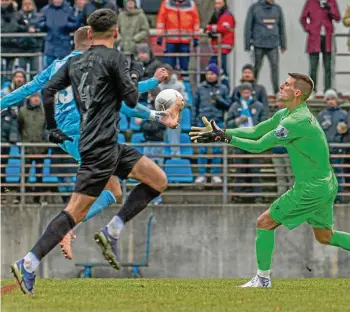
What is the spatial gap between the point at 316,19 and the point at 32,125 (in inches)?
187

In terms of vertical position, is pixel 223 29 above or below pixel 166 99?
above

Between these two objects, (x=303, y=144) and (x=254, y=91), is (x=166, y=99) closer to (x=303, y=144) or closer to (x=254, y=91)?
(x=303, y=144)

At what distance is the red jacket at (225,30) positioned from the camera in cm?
2355

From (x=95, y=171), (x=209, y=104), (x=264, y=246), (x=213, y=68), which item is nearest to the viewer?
(x=95, y=171)

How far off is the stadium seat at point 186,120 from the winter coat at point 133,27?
1541 mm

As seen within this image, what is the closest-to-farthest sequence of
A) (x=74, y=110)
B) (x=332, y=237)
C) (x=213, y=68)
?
(x=332, y=237) → (x=74, y=110) → (x=213, y=68)

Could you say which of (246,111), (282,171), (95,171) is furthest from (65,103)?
(282,171)

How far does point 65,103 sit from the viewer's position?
14.9 metres

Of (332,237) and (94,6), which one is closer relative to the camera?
(332,237)

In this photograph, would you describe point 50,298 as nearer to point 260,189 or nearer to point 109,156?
point 109,156

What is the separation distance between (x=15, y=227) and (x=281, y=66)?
5.61 meters

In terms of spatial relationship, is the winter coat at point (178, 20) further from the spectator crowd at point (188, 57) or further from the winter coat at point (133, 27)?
the winter coat at point (133, 27)

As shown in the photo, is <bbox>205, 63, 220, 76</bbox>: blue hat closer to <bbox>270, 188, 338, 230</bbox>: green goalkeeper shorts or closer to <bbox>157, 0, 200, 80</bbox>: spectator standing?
<bbox>157, 0, 200, 80</bbox>: spectator standing

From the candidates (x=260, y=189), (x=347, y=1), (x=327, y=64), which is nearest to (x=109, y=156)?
(x=260, y=189)
